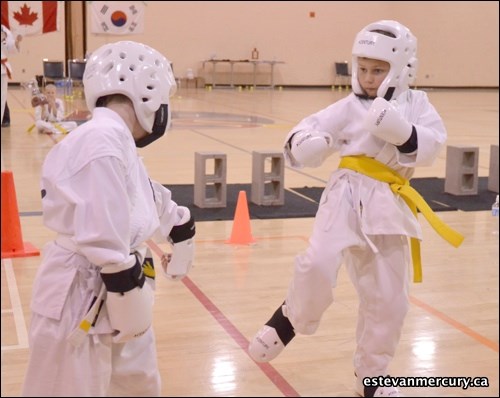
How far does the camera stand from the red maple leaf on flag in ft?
64.1

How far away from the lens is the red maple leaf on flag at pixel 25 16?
19.5m

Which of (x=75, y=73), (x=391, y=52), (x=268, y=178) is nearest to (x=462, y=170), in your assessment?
(x=268, y=178)

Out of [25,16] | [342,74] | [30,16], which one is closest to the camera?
[25,16]

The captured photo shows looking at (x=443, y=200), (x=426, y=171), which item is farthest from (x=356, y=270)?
(x=426, y=171)

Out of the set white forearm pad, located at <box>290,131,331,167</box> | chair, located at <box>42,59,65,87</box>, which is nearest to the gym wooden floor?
white forearm pad, located at <box>290,131,331,167</box>

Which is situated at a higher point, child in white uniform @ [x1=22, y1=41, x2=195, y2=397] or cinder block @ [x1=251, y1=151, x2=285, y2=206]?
child in white uniform @ [x1=22, y1=41, x2=195, y2=397]

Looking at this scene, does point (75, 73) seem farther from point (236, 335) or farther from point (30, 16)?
point (236, 335)

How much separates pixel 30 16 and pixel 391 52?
694 inches

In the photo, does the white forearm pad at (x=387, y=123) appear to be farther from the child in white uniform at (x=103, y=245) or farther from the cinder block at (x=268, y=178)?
the cinder block at (x=268, y=178)

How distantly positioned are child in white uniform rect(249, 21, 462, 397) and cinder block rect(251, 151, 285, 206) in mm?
4291

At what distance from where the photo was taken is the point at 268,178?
8.60m

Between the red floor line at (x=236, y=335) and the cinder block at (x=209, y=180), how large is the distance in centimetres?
252

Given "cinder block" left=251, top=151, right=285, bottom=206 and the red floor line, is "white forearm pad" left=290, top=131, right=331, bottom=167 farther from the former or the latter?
"cinder block" left=251, top=151, right=285, bottom=206

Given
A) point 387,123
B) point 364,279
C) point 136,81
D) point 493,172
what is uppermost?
point 136,81
